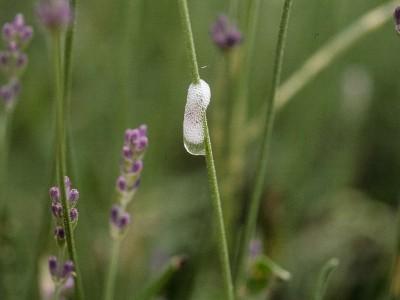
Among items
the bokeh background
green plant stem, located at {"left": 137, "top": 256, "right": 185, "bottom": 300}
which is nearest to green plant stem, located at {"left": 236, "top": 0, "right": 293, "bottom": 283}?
green plant stem, located at {"left": 137, "top": 256, "right": 185, "bottom": 300}

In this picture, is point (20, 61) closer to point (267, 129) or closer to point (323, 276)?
point (267, 129)

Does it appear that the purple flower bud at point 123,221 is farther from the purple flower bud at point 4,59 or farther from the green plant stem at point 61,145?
the purple flower bud at point 4,59

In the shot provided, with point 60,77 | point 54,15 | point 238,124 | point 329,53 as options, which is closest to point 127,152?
point 60,77

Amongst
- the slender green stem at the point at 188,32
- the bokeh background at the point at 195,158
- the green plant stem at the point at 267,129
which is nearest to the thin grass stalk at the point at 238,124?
the bokeh background at the point at 195,158

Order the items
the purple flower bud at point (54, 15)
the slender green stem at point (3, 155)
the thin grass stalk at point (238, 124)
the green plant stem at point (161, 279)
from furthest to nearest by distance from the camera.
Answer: the thin grass stalk at point (238, 124)
the slender green stem at point (3, 155)
the green plant stem at point (161, 279)
the purple flower bud at point (54, 15)

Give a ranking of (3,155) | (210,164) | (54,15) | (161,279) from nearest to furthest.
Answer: (54,15)
(210,164)
(161,279)
(3,155)

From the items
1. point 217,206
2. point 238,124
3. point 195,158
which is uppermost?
point 217,206

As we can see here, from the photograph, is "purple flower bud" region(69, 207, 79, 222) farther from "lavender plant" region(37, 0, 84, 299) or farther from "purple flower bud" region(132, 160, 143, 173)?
"purple flower bud" region(132, 160, 143, 173)
